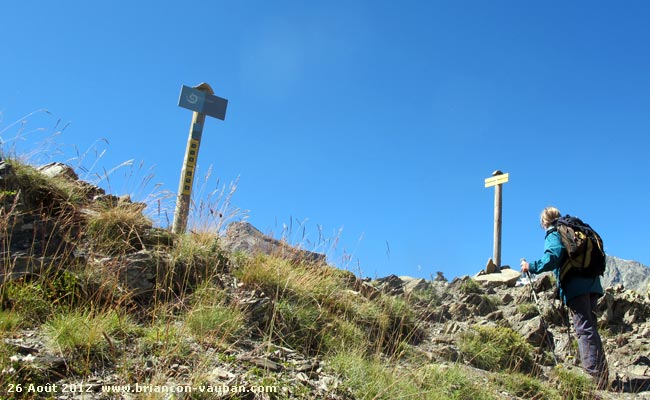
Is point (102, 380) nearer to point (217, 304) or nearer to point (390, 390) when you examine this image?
point (217, 304)

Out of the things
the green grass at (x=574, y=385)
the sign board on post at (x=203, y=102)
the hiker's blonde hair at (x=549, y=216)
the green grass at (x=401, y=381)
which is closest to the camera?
the green grass at (x=401, y=381)

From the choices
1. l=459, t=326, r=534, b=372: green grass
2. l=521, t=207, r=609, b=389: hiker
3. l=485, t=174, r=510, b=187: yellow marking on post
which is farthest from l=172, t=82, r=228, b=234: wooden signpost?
l=485, t=174, r=510, b=187: yellow marking on post

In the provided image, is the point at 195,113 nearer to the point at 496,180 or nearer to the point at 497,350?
the point at 497,350

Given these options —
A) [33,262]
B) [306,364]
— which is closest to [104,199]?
[33,262]

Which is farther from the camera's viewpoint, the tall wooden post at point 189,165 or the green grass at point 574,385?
the tall wooden post at point 189,165

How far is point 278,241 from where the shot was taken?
6.68m

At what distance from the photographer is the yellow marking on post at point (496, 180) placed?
12766 mm

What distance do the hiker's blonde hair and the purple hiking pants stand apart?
1003 millimetres

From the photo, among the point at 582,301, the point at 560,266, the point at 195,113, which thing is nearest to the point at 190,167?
the point at 195,113

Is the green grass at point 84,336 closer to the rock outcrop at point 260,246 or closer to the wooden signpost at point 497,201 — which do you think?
the rock outcrop at point 260,246

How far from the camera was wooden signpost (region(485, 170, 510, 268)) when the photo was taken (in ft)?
41.0

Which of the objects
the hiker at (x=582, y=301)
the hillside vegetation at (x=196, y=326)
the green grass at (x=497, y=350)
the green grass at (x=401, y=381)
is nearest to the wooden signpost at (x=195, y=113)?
the hillside vegetation at (x=196, y=326)

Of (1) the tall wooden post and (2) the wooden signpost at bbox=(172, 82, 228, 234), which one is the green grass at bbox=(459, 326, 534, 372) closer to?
(1) the tall wooden post

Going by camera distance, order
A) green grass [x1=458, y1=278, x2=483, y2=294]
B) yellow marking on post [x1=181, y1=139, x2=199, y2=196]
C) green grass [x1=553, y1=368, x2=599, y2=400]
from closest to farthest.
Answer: green grass [x1=553, y1=368, x2=599, y2=400] → yellow marking on post [x1=181, y1=139, x2=199, y2=196] → green grass [x1=458, y1=278, x2=483, y2=294]
